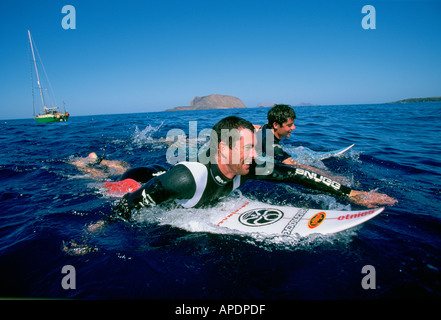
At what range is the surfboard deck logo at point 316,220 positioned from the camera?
2.94 meters

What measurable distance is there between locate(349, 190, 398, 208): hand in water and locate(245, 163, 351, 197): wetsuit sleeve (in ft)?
0.49

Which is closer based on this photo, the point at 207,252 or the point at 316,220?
the point at 207,252

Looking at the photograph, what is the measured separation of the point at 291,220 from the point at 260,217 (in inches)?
18.7

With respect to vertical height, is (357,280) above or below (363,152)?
below

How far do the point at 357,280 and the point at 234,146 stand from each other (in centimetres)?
196

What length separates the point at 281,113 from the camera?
486cm

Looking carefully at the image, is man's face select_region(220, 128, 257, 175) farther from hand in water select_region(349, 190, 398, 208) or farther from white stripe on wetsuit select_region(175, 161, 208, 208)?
hand in water select_region(349, 190, 398, 208)

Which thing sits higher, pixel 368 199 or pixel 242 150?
pixel 242 150

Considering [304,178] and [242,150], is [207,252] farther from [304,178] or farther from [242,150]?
[304,178]

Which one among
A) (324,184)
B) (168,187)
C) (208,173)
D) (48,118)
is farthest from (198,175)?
(48,118)

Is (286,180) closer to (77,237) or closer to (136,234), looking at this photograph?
(136,234)
